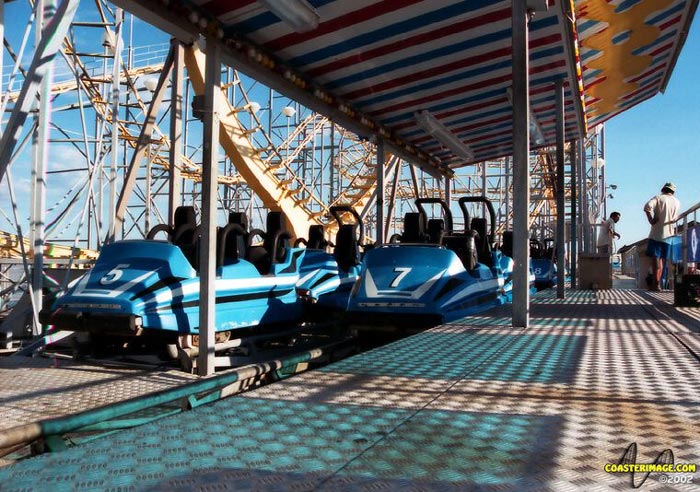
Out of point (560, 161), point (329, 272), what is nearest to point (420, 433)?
point (329, 272)

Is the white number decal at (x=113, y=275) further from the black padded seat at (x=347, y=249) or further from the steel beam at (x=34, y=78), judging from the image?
the black padded seat at (x=347, y=249)

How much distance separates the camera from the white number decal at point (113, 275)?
4.00 meters

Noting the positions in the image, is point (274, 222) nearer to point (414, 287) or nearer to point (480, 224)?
point (414, 287)

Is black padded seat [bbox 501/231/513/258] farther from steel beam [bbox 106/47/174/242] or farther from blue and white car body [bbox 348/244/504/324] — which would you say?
steel beam [bbox 106/47/174/242]

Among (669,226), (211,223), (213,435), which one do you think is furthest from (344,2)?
(669,226)

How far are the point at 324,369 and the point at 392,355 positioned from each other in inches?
17.4

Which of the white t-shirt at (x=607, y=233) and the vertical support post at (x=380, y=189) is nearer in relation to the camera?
the vertical support post at (x=380, y=189)

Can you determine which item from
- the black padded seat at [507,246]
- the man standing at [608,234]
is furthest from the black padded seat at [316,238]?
the man standing at [608,234]

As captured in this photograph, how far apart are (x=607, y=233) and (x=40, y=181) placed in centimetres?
869

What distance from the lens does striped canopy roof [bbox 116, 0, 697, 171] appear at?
15.0ft

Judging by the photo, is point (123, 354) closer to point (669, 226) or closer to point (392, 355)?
point (392, 355)

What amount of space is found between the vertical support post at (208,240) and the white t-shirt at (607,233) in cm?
822

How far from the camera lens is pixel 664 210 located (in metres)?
7.07

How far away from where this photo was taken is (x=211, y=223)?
3891mm
